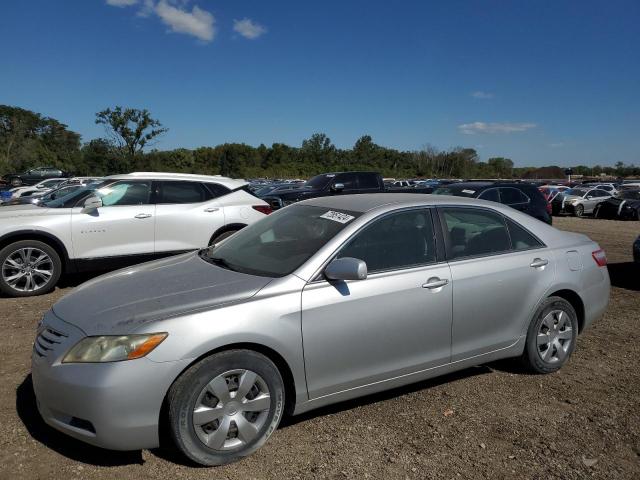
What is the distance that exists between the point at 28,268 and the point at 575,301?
257 inches

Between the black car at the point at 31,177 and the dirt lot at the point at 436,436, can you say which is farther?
the black car at the point at 31,177

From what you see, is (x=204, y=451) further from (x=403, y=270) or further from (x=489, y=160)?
(x=489, y=160)

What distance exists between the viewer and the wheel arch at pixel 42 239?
22.3 feet

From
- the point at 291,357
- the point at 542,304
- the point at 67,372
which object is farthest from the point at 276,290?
the point at 542,304

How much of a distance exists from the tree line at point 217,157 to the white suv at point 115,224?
141 feet

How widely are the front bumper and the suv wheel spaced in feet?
15.3

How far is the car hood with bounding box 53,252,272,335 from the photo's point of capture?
288 cm

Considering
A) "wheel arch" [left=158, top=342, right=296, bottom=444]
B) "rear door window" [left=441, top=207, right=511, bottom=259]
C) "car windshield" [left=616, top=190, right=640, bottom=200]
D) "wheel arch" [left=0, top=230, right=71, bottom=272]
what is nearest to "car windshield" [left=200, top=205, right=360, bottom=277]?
"wheel arch" [left=158, top=342, right=296, bottom=444]

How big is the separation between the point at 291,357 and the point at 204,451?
2.29 ft

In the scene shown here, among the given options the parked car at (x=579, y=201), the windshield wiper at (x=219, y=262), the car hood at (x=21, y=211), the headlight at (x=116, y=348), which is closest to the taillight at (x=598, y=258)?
the windshield wiper at (x=219, y=262)

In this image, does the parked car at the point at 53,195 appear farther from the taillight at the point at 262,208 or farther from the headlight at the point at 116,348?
the headlight at the point at 116,348

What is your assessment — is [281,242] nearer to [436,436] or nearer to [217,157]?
[436,436]

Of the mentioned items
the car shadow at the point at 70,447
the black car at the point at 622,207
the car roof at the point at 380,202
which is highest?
the car roof at the point at 380,202

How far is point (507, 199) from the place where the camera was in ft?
35.0
